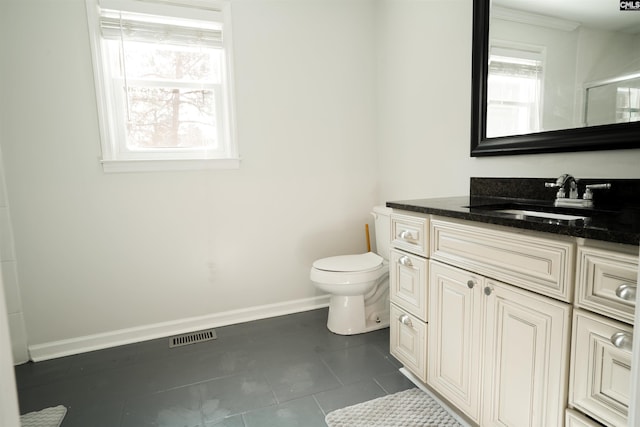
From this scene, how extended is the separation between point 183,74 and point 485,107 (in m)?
1.87

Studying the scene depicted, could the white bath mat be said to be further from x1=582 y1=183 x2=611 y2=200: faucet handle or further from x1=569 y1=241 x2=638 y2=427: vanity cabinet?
x1=582 y1=183 x2=611 y2=200: faucet handle

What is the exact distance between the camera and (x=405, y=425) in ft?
4.95

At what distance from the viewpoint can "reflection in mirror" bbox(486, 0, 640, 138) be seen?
1.33 metres

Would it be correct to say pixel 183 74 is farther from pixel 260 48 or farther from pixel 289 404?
pixel 289 404

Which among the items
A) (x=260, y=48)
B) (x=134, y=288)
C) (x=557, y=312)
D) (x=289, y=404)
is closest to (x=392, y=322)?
(x=289, y=404)

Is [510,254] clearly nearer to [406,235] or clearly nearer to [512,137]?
[406,235]

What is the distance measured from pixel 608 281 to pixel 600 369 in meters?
0.24

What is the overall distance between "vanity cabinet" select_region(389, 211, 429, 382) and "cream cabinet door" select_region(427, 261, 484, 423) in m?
0.05

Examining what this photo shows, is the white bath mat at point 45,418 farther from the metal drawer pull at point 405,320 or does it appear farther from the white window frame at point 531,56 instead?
Result: the white window frame at point 531,56

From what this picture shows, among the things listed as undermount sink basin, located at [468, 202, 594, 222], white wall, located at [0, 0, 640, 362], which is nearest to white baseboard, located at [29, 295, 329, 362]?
white wall, located at [0, 0, 640, 362]

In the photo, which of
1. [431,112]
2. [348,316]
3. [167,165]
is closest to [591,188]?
[431,112]

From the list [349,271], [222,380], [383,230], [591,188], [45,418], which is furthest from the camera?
[383,230]

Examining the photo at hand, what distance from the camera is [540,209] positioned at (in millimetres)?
1515

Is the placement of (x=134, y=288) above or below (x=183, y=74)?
below
